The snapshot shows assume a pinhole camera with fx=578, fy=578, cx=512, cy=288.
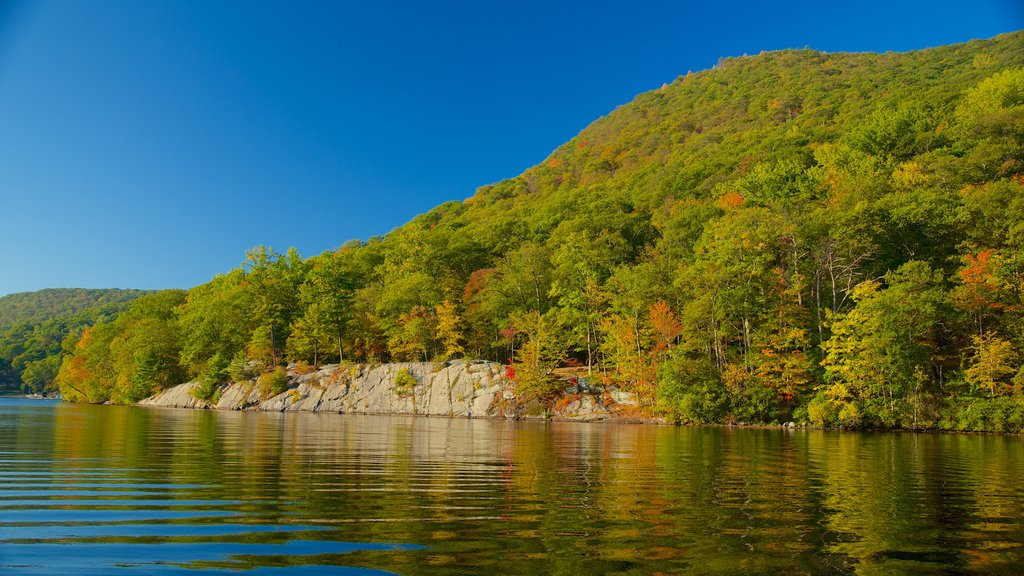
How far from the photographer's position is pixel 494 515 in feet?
29.7

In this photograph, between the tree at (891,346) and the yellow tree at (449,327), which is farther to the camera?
the yellow tree at (449,327)

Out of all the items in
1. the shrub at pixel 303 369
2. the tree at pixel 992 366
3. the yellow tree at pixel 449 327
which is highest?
the yellow tree at pixel 449 327

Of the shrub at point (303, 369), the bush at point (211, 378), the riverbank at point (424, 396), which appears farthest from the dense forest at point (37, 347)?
the riverbank at point (424, 396)

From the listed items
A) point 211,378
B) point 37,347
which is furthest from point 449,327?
point 37,347

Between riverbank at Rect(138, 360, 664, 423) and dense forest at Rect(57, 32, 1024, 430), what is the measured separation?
2.04 m

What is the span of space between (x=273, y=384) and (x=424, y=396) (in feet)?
63.3

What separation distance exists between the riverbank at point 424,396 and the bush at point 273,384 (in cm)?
57

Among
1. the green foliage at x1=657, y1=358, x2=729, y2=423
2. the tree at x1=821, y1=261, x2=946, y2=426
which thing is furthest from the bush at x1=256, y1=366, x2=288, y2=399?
the tree at x1=821, y1=261, x2=946, y2=426

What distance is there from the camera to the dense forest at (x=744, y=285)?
135 feet

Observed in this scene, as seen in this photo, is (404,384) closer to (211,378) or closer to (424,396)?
(424,396)

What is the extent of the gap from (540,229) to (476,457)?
Answer: 78429 millimetres

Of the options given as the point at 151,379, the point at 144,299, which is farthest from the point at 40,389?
the point at 151,379

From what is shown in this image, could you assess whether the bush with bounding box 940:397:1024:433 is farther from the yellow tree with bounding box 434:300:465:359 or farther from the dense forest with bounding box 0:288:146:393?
the dense forest with bounding box 0:288:146:393

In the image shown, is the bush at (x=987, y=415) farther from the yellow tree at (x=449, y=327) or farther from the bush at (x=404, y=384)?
the bush at (x=404, y=384)
